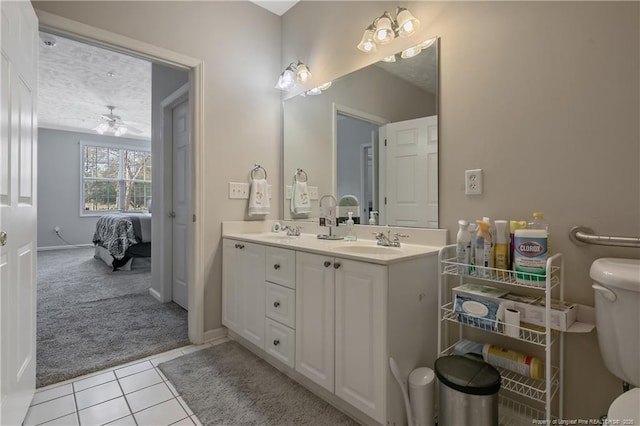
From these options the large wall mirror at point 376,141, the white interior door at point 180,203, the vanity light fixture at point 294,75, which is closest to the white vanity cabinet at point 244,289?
the large wall mirror at point 376,141

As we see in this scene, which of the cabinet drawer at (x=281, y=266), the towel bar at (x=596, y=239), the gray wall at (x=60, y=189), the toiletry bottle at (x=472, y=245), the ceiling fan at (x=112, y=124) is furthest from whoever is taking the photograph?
the gray wall at (x=60, y=189)

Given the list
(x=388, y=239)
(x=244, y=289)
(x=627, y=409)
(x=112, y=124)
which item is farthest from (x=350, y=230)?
(x=112, y=124)

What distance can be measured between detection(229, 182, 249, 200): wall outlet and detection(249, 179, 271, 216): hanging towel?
1.5 inches

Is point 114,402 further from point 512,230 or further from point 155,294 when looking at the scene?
point 512,230

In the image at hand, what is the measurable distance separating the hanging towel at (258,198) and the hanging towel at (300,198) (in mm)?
213

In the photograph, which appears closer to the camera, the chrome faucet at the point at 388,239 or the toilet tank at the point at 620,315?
the toilet tank at the point at 620,315

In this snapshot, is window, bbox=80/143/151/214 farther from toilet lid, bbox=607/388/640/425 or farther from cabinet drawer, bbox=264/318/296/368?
toilet lid, bbox=607/388/640/425

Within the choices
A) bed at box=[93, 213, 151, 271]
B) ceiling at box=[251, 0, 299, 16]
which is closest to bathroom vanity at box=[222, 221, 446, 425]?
ceiling at box=[251, 0, 299, 16]

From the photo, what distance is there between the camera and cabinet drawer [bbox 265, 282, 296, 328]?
1746 mm

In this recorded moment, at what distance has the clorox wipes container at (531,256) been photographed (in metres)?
1.19

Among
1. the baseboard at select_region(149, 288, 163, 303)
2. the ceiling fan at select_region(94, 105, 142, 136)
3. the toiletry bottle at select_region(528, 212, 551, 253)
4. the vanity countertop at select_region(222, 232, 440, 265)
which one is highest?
the ceiling fan at select_region(94, 105, 142, 136)

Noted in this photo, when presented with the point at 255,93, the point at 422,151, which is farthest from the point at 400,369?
the point at 255,93

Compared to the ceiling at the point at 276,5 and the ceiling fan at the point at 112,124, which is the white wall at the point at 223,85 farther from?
the ceiling fan at the point at 112,124

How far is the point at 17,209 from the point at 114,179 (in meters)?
6.77
